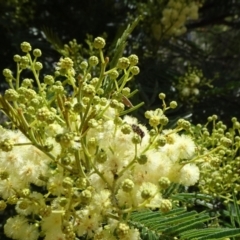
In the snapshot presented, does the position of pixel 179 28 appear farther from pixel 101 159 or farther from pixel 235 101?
pixel 101 159

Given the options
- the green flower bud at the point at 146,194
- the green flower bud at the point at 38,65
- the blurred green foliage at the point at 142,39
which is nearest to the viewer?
the green flower bud at the point at 146,194

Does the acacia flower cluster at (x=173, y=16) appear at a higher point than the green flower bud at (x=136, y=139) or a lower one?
higher

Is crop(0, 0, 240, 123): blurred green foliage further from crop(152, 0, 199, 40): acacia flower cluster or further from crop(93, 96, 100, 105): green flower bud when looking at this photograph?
crop(93, 96, 100, 105): green flower bud

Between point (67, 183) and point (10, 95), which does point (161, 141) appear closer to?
point (67, 183)

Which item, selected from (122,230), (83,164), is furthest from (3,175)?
(122,230)

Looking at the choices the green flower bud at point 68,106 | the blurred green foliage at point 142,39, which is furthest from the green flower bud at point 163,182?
the blurred green foliage at point 142,39

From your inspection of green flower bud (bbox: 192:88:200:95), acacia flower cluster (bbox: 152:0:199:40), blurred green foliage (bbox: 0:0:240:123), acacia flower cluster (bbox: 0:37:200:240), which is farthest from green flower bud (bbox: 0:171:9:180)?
acacia flower cluster (bbox: 152:0:199:40)

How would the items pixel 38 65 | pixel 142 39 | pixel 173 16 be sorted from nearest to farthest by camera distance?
pixel 38 65 → pixel 173 16 → pixel 142 39

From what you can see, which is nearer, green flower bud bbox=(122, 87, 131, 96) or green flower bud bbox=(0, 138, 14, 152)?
green flower bud bbox=(0, 138, 14, 152)

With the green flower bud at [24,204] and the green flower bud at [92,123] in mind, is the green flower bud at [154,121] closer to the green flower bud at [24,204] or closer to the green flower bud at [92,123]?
the green flower bud at [92,123]
